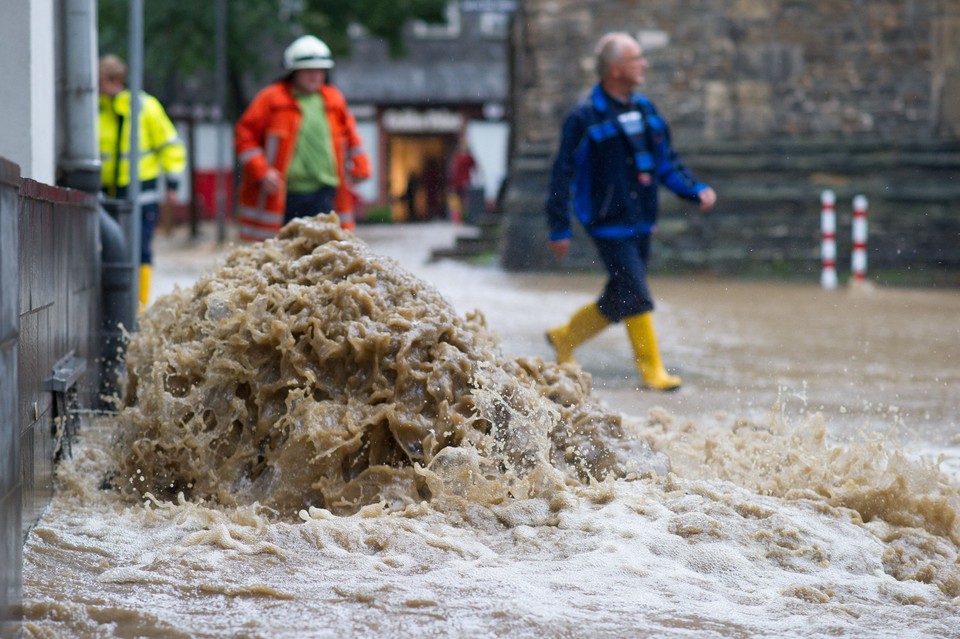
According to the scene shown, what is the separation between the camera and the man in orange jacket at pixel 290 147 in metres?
9.22

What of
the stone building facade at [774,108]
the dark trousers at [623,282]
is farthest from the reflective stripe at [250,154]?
the stone building facade at [774,108]

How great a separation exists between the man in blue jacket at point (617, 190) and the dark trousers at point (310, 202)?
65.8 inches

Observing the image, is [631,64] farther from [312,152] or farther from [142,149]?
[142,149]

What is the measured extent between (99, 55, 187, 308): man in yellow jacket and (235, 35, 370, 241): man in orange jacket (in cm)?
110

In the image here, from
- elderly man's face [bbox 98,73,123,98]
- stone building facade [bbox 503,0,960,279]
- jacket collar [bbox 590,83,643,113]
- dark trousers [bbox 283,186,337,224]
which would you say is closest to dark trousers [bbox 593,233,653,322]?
jacket collar [bbox 590,83,643,113]

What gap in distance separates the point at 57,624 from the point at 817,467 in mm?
2845

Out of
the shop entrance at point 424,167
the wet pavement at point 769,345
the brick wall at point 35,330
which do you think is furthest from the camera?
the shop entrance at point 424,167

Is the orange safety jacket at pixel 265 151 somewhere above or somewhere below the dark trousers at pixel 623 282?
above

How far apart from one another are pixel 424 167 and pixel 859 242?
31949mm

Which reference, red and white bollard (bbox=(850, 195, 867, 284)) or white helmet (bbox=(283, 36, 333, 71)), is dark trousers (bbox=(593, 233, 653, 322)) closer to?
white helmet (bbox=(283, 36, 333, 71))

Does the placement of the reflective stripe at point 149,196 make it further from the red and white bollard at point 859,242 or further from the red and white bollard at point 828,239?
the red and white bollard at point 859,242

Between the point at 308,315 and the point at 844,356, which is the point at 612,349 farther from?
the point at 308,315

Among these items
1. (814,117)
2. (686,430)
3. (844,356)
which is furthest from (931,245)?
(686,430)

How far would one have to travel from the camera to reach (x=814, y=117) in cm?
1916
